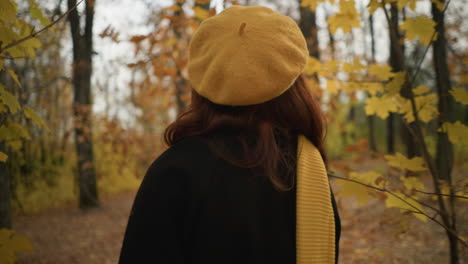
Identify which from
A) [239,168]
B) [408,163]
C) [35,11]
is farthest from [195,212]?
[408,163]

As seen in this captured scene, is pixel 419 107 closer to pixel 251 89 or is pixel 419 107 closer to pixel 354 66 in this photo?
pixel 354 66

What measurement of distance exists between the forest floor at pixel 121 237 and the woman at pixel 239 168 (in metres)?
0.95

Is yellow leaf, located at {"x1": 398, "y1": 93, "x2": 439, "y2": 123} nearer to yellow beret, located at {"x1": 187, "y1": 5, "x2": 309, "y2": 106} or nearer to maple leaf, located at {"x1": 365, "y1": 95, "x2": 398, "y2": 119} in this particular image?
maple leaf, located at {"x1": 365, "y1": 95, "x2": 398, "y2": 119}

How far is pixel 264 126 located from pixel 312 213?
351 millimetres

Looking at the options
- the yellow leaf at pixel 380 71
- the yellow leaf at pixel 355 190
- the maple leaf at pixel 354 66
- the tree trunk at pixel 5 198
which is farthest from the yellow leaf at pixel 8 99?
the yellow leaf at pixel 380 71

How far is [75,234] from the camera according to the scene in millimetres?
4926

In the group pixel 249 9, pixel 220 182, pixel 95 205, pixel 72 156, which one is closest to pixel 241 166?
pixel 220 182

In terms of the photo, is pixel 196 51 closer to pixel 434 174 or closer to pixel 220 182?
pixel 220 182

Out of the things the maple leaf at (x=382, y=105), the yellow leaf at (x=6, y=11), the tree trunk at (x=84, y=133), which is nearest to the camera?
the yellow leaf at (x=6, y=11)

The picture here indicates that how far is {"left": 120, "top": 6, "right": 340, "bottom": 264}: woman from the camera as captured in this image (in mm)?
912

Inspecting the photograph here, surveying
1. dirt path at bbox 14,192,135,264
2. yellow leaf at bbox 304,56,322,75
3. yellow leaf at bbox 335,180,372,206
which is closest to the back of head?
yellow leaf at bbox 335,180,372,206

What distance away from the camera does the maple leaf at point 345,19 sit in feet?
6.06

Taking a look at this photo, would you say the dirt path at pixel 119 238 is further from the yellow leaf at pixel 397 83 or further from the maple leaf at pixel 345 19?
the maple leaf at pixel 345 19

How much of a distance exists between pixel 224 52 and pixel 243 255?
0.66 metres
